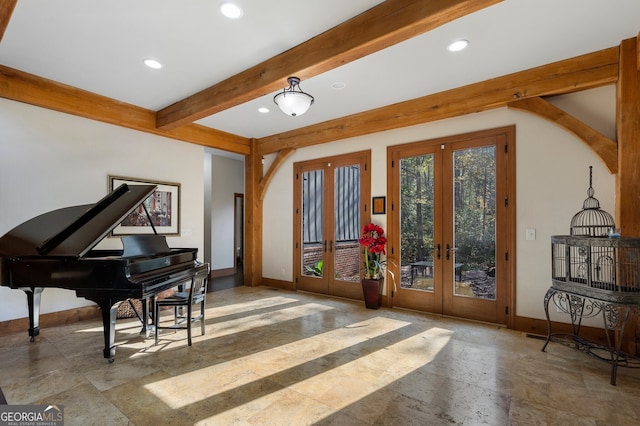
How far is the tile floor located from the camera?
219 cm

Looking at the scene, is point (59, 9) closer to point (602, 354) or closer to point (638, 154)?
point (638, 154)

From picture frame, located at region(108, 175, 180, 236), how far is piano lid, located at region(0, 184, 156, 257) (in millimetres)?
1428

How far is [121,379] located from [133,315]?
81.9 inches

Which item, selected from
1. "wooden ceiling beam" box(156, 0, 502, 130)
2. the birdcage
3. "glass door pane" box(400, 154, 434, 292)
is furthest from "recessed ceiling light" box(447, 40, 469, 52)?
the birdcage

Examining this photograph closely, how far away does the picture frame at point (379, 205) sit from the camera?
5.11 metres

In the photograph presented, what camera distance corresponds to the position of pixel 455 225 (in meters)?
4.43

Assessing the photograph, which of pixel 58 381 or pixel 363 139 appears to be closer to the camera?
pixel 58 381

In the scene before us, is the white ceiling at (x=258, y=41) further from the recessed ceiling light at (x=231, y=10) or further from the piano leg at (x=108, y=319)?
the piano leg at (x=108, y=319)

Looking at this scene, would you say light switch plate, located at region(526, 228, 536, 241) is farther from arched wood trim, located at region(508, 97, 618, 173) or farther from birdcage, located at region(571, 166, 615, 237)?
arched wood trim, located at region(508, 97, 618, 173)

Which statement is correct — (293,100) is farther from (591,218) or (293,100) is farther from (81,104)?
(591,218)

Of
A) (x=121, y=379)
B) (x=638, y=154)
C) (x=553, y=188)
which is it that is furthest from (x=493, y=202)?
(x=121, y=379)

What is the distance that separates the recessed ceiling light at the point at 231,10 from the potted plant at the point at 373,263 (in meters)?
3.38

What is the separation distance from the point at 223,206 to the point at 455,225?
19.2 ft

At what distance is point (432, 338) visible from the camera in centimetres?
362
